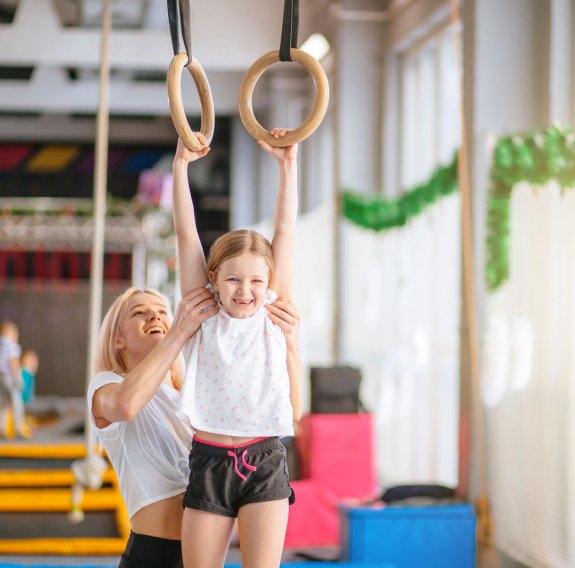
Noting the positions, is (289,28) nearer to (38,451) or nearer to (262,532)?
(262,532)

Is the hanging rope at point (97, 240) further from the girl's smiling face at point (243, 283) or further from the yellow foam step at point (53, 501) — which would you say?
the girl's smiling face at point (243, 283)

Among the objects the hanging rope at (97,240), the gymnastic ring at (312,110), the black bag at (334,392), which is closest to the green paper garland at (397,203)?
the black bag at (334,392)

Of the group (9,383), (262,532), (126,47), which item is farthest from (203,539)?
(126,47)

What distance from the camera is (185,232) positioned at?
1897 millimetres

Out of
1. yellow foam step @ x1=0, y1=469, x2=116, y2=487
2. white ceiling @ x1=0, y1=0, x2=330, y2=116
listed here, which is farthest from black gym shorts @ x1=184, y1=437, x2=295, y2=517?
white ceiling @ x1=0, y1=0, x2=330, y2=116

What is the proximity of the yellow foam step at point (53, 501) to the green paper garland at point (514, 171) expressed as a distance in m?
2.49

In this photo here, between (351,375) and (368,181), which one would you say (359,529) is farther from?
(368,181)

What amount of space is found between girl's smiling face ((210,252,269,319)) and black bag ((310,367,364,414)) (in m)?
4.01

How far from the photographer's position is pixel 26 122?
15094mm

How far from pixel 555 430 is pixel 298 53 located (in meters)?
2.50

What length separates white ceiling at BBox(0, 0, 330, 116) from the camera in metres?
7.00

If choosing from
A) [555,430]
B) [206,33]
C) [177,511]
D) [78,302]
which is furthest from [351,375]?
[78,302]

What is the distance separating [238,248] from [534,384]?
258 centimetres

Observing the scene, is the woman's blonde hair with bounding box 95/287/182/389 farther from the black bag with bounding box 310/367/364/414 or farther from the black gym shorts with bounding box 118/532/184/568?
the black bag with bounding box 310/367/364/414
